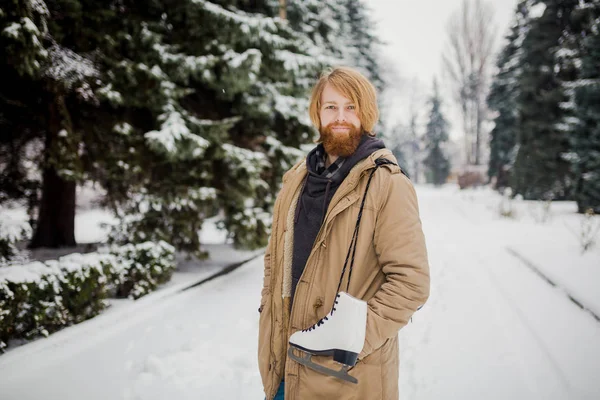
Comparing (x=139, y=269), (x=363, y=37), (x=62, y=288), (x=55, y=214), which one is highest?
(x=363, y=37)

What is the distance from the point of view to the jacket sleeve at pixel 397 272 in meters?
1.34

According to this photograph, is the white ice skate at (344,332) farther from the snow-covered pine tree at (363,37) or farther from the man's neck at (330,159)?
the snow-covered pine tree at (363,37)

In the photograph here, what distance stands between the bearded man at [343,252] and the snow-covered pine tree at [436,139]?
4910 cm

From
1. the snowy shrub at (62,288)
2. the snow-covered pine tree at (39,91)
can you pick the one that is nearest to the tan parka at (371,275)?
the snowy shrub at (62,288)

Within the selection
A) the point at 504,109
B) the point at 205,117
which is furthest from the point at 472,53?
the point at 205,117

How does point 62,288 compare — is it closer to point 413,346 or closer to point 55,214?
point 413,346

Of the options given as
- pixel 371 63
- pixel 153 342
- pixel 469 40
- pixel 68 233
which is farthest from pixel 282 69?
pixel 469 40

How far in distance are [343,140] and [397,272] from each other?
0.66 meters

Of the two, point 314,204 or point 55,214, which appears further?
point 55,214

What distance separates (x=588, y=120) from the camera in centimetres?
1273

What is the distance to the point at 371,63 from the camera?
24.9 meters

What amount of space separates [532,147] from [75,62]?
66.2 ft

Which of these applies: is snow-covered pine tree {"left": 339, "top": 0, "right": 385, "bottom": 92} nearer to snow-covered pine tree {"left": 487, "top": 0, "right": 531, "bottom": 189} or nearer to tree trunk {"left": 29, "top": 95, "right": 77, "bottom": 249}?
snow-covered pine tree {"left": 487, "top": 0, "right": 531, "bottom": 189}

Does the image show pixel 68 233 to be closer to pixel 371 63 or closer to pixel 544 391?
pixel 544 391
